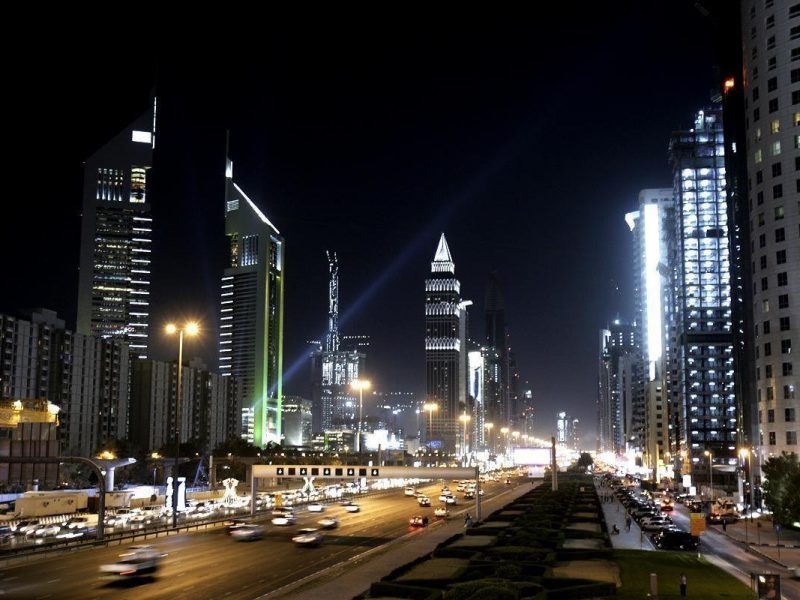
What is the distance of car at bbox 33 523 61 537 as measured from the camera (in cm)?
7119

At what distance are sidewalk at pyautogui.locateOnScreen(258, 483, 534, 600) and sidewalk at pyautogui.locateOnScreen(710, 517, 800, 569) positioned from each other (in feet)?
75.1

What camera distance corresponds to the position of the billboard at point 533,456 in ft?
578

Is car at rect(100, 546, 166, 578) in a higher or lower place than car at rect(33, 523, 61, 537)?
higher

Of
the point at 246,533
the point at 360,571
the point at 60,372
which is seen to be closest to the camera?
the point at 360,571

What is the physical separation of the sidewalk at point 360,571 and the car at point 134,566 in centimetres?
821

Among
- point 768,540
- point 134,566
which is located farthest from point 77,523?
point 768,540

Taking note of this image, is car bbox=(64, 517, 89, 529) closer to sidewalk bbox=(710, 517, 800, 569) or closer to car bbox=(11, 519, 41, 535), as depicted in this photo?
car bbox=(11, 519, 41, 535)

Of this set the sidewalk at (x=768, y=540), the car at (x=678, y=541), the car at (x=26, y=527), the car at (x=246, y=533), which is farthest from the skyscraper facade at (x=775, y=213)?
the car at (x=26, y=527)

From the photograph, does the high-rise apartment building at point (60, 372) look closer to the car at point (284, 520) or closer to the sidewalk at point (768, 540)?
the car at point (284, 520)

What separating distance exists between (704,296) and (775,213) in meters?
94.6

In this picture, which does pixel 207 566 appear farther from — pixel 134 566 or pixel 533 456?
pixel 533 456

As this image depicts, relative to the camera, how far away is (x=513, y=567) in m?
42.7

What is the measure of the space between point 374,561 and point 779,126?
70.0m

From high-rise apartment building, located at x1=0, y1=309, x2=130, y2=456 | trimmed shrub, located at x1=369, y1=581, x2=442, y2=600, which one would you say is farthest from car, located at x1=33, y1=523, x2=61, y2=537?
high-rise apartment building, located at x1=0, y1=309, x2=130, y2=456
